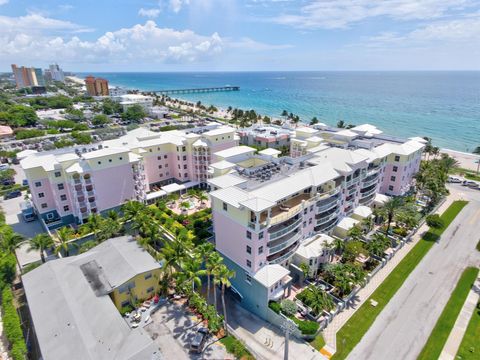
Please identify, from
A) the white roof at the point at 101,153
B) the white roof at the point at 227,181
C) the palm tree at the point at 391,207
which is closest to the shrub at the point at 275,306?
the white roof at the point at 227,181

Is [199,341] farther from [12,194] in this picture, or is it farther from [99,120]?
[99,120]

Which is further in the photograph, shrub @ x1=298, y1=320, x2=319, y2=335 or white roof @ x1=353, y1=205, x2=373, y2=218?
white roof @ x1=353, y1=205, x2=373, y2=218

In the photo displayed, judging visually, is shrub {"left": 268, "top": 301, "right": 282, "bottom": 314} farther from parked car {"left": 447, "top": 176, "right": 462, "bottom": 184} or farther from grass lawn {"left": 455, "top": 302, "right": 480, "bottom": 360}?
parked car {"left": 447, "top": 176, "right": 462, "bottom": 184}

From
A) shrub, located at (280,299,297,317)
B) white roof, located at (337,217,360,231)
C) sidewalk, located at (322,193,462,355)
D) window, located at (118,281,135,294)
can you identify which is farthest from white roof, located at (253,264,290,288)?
white roof, located at (337,217,360,231)

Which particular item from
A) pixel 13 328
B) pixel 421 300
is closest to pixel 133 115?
pixel 13 328

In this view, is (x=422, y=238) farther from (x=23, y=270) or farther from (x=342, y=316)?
(x=23, y=270)

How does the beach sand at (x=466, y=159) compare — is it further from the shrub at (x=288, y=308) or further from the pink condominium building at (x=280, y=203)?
the shrub at (x=288, y=308)
